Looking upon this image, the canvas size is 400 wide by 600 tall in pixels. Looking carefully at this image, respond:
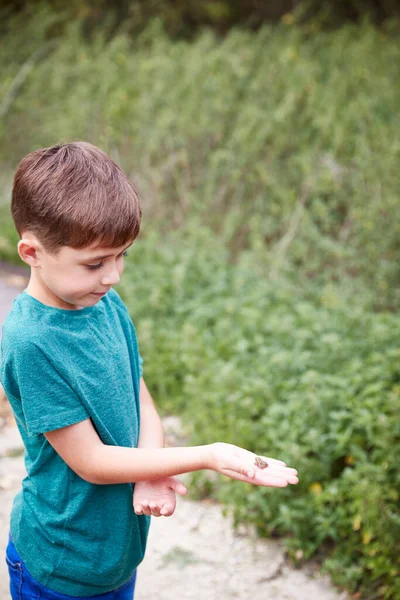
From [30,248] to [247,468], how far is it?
0.65m

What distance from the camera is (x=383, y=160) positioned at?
5.04 metres

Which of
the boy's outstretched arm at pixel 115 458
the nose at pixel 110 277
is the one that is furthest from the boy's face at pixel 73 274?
the boy's outstretched arm at pixel 115 458

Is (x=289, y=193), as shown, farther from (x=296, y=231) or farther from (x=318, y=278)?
(x=318, y=278)

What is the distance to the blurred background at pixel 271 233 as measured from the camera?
301 centimetres

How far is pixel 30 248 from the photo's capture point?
1444 millimetres

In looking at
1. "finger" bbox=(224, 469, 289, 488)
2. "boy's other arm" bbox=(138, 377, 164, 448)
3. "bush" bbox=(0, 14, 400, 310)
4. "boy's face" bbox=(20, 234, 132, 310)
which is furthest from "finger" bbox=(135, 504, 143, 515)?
"bush" bbox=(0, 14, 400, 310)

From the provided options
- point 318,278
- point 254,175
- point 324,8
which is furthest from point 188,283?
point 324,8

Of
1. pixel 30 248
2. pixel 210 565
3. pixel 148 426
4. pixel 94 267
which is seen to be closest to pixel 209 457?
pixel 148 426

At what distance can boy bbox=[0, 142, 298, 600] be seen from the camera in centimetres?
140

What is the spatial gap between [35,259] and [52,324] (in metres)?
0.15

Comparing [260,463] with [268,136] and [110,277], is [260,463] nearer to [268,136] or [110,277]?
[110,277]

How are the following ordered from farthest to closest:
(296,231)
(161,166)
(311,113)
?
1. (161,166)
2. (311,113)
3. (296,231)

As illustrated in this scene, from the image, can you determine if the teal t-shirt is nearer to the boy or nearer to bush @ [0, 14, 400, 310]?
the boy

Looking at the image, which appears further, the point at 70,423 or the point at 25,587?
the point at 25,587
